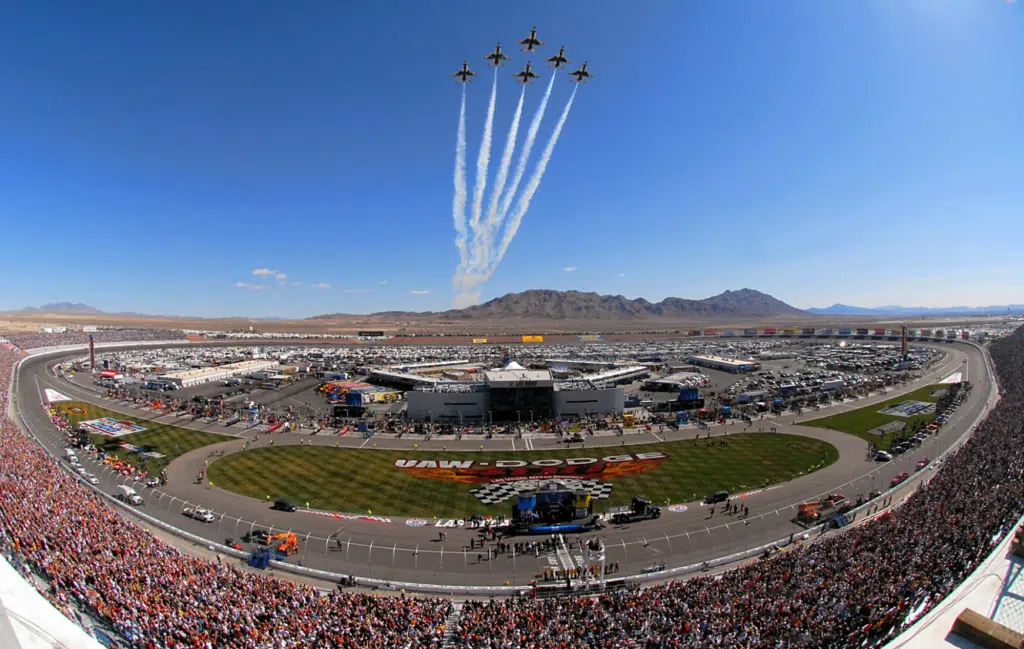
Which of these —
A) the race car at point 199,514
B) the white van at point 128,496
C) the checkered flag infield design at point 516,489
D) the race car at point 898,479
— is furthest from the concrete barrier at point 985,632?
the white van at point 128,496

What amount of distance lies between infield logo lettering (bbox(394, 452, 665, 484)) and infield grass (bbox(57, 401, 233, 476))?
1920 cm

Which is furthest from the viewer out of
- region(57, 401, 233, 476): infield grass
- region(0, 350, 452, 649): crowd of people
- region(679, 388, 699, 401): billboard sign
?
region(679, 388, 699, 401): billboard sign

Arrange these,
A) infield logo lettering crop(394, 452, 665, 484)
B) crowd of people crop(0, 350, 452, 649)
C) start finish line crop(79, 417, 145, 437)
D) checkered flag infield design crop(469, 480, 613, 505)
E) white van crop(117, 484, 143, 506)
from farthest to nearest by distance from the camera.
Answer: start finish line crop(79, 417, 145, 437) → infield logo lettering crop(394, 452, 665, 484) → checkered flag infield design crop(469, 480, 613, 505) → white van crop(117, 484, 143, 506) → crowd of people crop(0, 350, 452, 649)

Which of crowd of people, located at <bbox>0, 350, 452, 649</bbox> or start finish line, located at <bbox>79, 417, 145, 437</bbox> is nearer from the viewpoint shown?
crowd of people, located at <bbox>0, 350, 452, 649</bbox>

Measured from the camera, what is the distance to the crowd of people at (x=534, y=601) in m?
14.8

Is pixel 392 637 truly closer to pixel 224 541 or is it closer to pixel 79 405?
pixel 224 541

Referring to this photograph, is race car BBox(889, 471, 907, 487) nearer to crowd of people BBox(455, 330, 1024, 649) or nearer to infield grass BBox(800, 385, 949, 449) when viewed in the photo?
infield grass BBox(800, 385, 949, 449)

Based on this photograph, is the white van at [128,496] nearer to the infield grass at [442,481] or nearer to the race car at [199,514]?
the race car at [199,514]

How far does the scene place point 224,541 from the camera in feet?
84.1

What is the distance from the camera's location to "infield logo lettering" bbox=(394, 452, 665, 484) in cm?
3662

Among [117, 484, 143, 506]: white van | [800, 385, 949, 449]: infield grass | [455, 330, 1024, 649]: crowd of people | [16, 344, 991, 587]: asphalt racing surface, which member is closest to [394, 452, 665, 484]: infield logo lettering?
[16, 344, 991, 587]: asphalt racing surface

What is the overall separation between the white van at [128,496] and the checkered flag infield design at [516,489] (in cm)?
2134

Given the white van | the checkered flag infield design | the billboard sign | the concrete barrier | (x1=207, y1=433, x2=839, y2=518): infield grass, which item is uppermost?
the concrete barrier

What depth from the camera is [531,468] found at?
3888 cm
